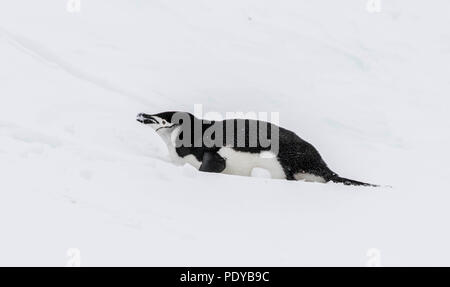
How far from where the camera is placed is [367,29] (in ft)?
42.3

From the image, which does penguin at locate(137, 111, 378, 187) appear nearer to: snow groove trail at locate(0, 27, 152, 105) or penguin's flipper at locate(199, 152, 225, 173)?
penguin's flipper at locate(199, 152, 225, 173)

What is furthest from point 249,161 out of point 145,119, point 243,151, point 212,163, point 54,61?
point 54,61

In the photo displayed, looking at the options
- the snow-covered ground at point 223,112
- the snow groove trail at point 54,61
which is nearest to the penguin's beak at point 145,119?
the snow-covered ground at point 223,112

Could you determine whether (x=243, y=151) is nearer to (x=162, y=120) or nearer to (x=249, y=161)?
(x=249, y=161)

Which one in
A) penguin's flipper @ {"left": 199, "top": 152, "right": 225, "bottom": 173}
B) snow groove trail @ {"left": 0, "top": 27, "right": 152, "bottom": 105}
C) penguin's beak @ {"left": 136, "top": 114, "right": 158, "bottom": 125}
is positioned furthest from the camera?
snow groove trail @ {"left": 0, "top": 27, "right": 152, "bottom": 105}

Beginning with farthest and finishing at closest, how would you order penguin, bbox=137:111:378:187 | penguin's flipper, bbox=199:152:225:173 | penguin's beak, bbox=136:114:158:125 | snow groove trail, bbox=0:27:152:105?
snow groove trail, bbox=0:27:152:105, penguin's beak, bbox=136:114:158:125, penguin, bbox=137:111:378:187, penguin's flipper, bbox=199:152:225:173

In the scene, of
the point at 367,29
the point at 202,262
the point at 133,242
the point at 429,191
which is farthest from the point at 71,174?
the point at 367,29

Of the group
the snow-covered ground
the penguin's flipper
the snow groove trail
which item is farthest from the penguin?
the snow groove trail

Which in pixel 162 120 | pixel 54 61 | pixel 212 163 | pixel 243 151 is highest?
pixel 54 61

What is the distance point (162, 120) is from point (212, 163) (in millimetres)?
708

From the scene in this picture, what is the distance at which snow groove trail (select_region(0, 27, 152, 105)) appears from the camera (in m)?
8.85

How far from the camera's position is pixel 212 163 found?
18.8 ft

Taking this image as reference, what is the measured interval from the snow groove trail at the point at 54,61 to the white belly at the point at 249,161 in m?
3.00

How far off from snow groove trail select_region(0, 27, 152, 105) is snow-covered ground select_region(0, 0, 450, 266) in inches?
1.4
